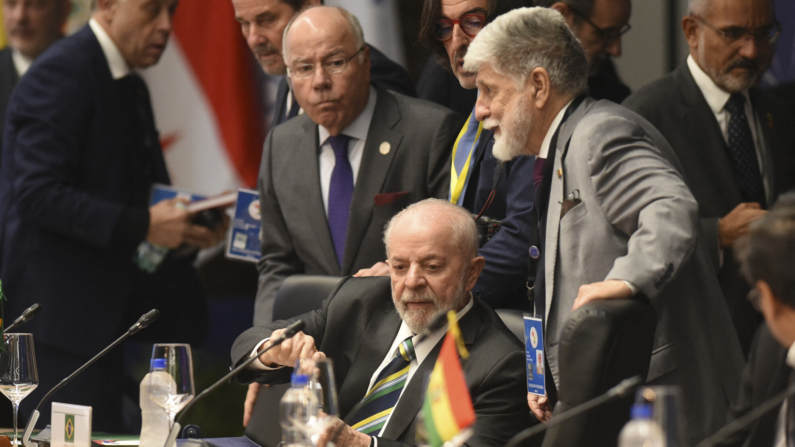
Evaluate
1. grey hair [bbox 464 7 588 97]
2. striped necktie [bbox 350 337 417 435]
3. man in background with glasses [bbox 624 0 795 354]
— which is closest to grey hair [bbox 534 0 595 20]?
man in background with glasses [bbox 624 0 795 354]

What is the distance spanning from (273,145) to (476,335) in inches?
49.4

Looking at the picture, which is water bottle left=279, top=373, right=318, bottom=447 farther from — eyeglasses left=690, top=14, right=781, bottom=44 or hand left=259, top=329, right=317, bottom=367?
eyeglasses left=690, top=14, right=781, bottom=44

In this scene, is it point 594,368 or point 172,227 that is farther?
point 172,227

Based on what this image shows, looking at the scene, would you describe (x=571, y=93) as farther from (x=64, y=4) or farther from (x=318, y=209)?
(x=64, y=4)

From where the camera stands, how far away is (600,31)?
3594 mm

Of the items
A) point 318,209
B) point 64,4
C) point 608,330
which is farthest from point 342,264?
point 64,4

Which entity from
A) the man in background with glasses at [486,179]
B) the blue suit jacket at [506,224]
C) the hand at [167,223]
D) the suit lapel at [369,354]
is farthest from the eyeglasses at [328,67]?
the hand at [167,223]

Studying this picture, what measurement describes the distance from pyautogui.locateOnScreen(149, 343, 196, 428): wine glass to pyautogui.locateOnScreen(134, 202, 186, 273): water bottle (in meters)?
2.33

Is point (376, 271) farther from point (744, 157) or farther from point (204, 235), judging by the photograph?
point (204, 235)

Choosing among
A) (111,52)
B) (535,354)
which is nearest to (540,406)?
(535,354)

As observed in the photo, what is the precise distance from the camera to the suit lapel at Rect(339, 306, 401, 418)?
2.69 metres

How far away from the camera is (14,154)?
4.29 metres

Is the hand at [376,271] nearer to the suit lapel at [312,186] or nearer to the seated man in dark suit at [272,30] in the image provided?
the suit lapel at [312,186]

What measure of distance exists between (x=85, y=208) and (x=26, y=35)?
3.85 feet
